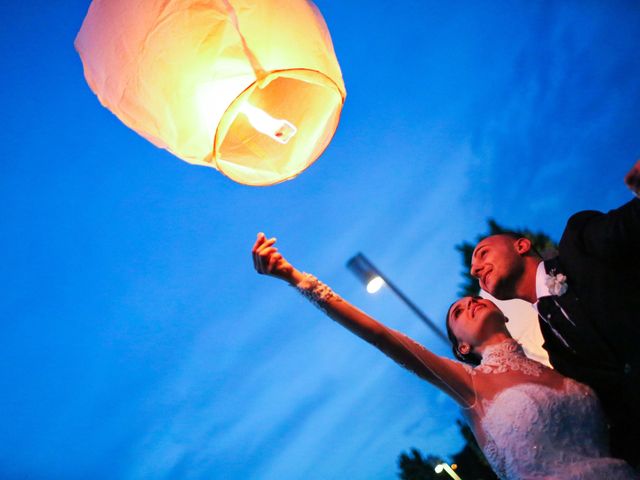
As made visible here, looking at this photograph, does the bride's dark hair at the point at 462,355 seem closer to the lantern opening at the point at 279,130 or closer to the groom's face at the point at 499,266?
the groom's face at the point at 499,266

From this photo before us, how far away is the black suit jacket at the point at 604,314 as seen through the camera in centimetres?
222

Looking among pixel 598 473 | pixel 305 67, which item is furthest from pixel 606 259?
pixel 305 67

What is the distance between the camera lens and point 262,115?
7.32 ft

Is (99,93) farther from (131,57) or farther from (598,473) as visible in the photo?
(598,473)

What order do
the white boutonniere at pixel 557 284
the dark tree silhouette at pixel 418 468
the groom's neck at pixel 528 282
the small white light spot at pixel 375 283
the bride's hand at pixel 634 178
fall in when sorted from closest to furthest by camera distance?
the bride's hand at pixel 634 178
the white boutonniere at pixel 557 284
the groom's neck at pixel 528 282
the small white light spot at pixel 375 283
the dark tree silhouette at pixel 418 468

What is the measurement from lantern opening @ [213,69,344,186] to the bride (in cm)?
48

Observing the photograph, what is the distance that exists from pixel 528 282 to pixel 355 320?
1.31 m

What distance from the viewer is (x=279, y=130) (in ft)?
7.48

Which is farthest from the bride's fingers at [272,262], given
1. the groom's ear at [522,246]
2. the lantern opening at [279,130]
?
the groom's ear at [522,246]

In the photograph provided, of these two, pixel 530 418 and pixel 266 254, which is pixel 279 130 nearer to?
pixel 266 254

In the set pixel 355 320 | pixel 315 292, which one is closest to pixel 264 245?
pixel 315 292

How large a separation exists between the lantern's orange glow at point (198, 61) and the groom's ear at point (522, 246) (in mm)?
1863

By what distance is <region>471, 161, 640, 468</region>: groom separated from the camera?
223cm

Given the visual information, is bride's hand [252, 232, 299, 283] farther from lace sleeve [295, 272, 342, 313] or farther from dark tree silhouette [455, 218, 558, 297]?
dark tree silhouette [455, 218, 558, 297]
